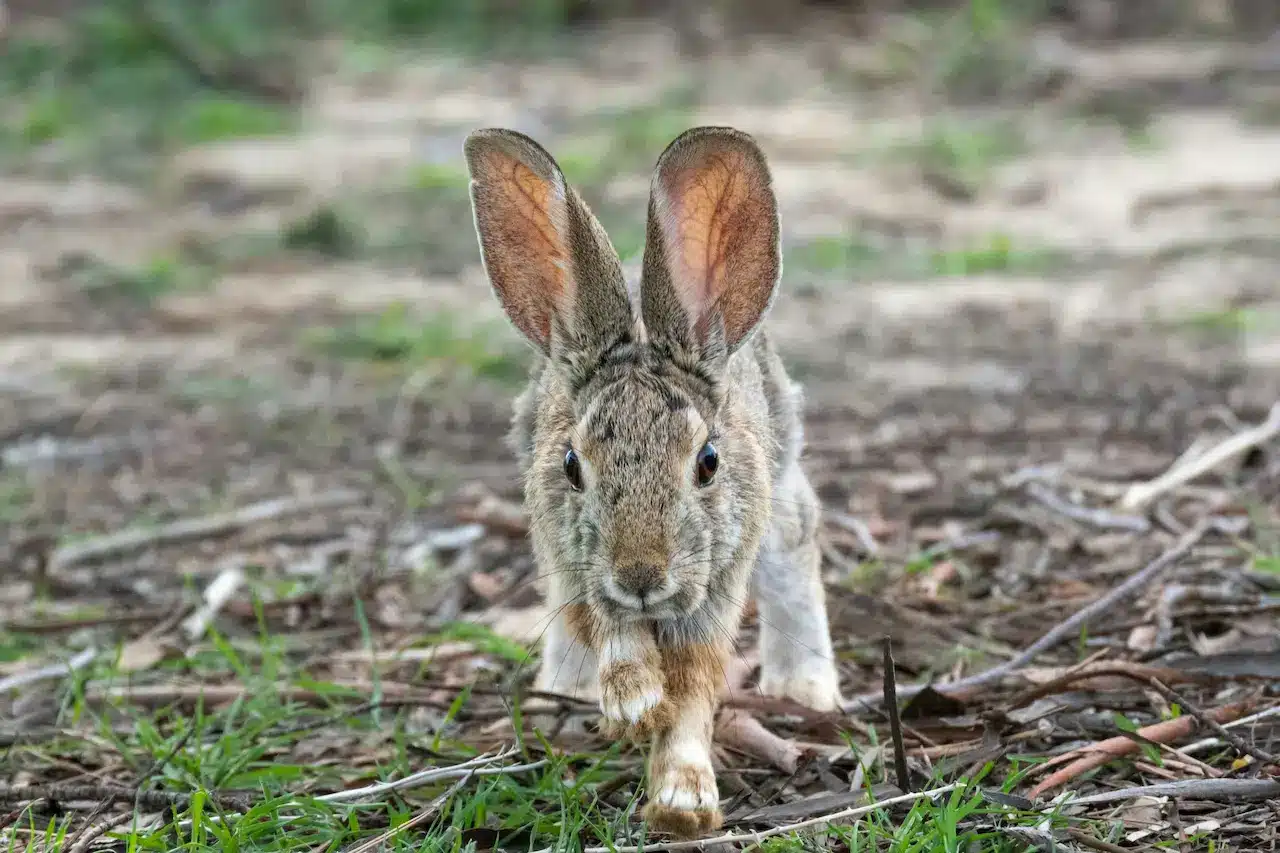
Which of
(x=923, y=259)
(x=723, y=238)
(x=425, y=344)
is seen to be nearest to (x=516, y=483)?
(x=425, y=344)

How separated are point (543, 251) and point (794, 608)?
1277mm

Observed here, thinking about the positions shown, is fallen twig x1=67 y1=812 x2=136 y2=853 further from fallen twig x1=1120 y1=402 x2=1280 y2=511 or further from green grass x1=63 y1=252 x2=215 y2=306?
green grass x1=63 y1=252 x2=215 y2=306

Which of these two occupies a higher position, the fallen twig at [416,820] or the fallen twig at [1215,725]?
the fallen twig at [1215,725]

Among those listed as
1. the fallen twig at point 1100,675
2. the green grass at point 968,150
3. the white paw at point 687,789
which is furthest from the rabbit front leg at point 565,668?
the green grass at point 968,150

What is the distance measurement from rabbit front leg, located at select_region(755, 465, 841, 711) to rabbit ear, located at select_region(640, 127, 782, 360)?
64 centimetres

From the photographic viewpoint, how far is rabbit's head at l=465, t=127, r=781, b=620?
3.58m

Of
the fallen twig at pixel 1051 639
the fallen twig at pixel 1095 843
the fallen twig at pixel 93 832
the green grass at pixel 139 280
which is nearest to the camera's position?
the fallen twig at pixel 1095 843

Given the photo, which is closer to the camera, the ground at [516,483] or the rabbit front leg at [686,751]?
the rabbit front leg at [686,751]

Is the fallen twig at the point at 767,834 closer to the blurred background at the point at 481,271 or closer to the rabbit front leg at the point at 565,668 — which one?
the rabbit front leg at the point at 565,668

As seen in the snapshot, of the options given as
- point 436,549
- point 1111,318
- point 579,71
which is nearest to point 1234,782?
point 436,549

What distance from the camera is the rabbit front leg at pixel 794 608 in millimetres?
4480

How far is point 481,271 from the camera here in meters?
10.4

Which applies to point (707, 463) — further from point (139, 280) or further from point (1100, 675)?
point (139, 280)

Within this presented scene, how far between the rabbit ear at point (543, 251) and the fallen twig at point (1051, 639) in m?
1.31
